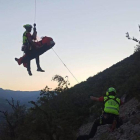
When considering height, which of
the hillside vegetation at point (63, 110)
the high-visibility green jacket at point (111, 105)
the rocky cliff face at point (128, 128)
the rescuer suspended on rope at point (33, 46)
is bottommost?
the rocky cliff face at point (128, 128)

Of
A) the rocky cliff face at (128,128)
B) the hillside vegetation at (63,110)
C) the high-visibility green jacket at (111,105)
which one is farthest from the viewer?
the hillside vegetation at (63,110)

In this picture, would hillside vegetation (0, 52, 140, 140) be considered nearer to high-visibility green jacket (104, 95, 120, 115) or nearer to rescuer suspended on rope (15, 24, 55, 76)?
rescuer suspended on rope (15, 24, 55, 76)

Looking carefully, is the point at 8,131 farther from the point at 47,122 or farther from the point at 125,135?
the point at 125,135

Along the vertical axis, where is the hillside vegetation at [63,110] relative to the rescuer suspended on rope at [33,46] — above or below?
below

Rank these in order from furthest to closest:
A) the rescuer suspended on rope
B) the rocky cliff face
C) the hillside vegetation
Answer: the hillside vegetation < the rescuer suspended on rope < the rocky cliff face

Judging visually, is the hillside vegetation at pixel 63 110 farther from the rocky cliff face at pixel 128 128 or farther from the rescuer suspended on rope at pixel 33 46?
the rescuer suspended on rope at pixel 33 46

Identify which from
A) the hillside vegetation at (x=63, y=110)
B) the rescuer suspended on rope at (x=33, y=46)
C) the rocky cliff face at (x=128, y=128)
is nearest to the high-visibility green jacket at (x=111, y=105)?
the rocky cliff face at (x=128, y=128)

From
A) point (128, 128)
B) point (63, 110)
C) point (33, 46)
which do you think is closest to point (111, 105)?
point (128, 128)

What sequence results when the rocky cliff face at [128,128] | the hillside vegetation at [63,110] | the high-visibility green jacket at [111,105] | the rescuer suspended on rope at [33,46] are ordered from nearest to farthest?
the high-visibility green jacket at [111,105] → the rocky cliff face at [128,128] → the rescuer suspended on rope at [33,46] → the hillside vegetation at [63,110]

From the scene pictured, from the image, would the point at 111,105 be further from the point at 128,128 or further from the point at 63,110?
the point at 63,110

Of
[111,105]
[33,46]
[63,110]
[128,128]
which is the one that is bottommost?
[128,128]

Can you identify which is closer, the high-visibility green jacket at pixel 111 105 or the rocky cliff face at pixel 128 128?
the high-visibility green jacket at pixel 111 105

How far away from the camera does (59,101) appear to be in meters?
17.1

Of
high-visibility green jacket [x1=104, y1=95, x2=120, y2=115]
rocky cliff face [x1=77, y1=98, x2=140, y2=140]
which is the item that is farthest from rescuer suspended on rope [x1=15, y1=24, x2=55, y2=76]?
rocky cliff face [x1=77, y1=98, x2=140, y2=140]
